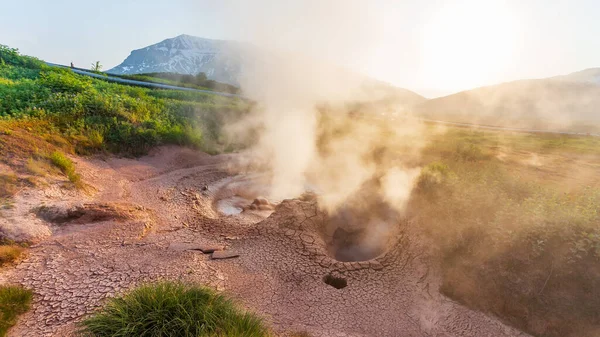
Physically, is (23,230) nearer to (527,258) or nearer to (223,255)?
(223,255)

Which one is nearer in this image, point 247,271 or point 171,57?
point 247,271

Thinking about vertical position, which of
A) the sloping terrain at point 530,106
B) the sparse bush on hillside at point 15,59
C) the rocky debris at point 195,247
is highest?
the sloping terrain at point 530,106

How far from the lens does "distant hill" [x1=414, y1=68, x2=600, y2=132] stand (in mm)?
26719

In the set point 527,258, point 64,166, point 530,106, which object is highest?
point 530,106

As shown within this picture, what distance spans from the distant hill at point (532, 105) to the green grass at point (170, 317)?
2844cm

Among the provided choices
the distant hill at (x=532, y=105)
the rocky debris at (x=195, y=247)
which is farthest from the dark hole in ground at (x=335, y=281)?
the distant hill at (x=532, y=105)

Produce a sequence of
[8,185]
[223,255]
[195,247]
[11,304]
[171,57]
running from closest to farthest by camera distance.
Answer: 1. [11,304]
2. [223,255]
3. [195,247]
4. [8,185]
5. [171,57]

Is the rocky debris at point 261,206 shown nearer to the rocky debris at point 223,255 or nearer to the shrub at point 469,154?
the rocky debris at point 223,255

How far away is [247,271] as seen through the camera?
5.48 meters

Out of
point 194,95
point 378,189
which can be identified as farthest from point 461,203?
point 194,95

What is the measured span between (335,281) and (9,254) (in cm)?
588

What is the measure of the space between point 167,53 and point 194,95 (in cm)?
16083

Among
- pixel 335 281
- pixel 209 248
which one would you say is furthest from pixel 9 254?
pixel 335 281

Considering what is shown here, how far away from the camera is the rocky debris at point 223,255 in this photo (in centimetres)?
584
